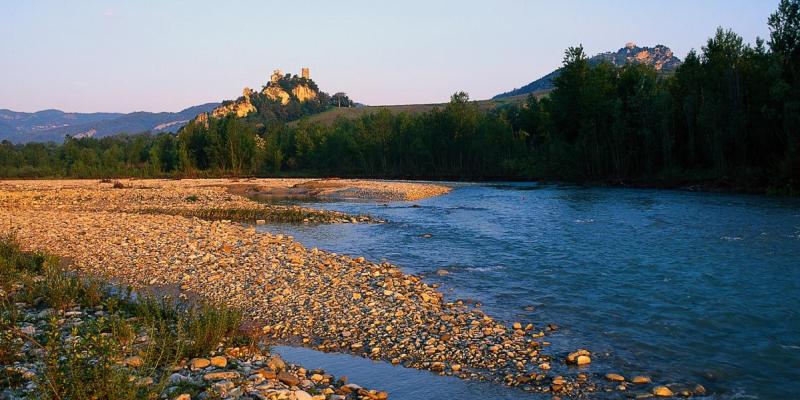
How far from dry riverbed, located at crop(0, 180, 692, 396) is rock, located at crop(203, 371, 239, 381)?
7.94 feet

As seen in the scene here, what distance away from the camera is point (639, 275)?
657 inches

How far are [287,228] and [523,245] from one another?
12.3 metres

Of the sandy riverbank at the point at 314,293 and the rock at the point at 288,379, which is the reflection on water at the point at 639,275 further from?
the rock at the point at 288,379

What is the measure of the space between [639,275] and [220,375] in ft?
43.4

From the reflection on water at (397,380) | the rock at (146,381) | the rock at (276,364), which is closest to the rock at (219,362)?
the rock at (276,364)

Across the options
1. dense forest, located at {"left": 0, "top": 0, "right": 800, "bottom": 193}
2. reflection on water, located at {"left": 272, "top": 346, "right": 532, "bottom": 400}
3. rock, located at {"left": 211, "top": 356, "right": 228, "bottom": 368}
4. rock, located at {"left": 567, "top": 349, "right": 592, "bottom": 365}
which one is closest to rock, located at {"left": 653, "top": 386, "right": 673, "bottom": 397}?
rock, located at {"left": 567, "top": 349, "right": 592, "bottom": 365}

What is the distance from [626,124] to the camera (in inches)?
2425

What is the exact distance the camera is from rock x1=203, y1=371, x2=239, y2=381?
7.95m

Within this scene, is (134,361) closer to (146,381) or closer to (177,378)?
(177,378)

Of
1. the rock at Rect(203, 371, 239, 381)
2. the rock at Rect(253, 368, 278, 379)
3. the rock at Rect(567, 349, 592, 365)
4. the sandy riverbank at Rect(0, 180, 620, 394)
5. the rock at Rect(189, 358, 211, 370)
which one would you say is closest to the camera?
the rock at Rect(203, 371, 239, 381)

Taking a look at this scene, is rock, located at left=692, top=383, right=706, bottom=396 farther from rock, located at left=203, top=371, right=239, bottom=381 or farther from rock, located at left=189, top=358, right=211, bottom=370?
rock, located at left=189, top=358, right=211, bottom=370

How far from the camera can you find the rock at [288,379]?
816cm

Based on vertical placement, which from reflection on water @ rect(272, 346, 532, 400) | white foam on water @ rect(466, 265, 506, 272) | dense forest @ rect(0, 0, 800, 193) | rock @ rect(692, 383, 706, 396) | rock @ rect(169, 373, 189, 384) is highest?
dense forest @ rect(0, 0, 800, 193)

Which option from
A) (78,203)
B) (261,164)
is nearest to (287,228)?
(78,203)
